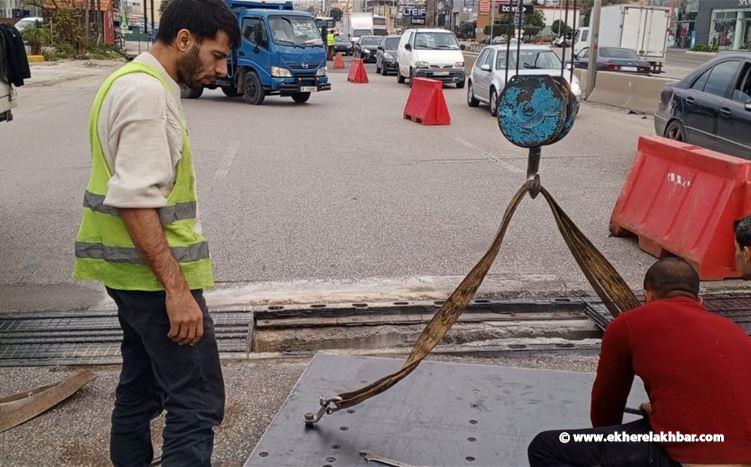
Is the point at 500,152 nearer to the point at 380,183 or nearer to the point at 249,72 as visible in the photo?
the point at 380,183

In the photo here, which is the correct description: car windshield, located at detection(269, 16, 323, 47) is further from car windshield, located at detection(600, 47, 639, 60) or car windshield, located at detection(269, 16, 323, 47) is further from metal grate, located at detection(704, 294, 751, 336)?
metal grate, located at detection(704, 294, 751, 336)

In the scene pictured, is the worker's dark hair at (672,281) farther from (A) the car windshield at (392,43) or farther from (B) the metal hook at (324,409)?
(A) the car windshield at (392,43)

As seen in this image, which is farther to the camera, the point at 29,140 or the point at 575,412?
the point at 29,140

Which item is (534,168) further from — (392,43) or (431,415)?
(392,43)

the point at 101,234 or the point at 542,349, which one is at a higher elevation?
the point at 101,234

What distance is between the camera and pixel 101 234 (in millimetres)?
2779

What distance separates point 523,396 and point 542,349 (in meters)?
0.81

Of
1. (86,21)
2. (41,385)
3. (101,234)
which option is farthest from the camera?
(86,21)

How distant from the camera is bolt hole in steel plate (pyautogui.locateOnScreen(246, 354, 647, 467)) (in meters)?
3.63

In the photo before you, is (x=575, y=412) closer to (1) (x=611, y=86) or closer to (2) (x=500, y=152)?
(2) (x=500, y=152)

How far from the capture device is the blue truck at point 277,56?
66.6 ft

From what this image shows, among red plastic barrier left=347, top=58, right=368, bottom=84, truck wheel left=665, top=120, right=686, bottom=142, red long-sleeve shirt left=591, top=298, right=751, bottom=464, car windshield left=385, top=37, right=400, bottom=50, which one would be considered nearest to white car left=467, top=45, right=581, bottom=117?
truck wheel left=665, top=120, right=686, bottom=142

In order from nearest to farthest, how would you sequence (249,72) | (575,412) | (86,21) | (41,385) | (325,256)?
(575,412), (41,385), (325,256), (249,72), (86,21)

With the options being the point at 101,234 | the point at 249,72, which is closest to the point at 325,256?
the point at 101,234
